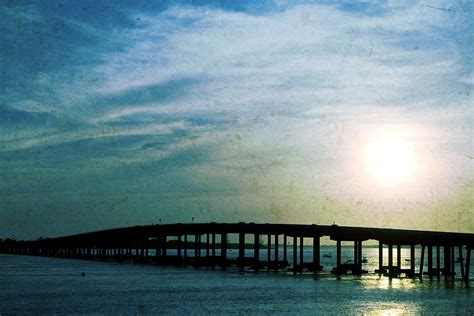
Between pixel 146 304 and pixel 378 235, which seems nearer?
pixel 146 304

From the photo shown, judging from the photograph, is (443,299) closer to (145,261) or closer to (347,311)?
(347,311)

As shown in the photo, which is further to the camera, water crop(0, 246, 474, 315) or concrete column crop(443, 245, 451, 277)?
concrete column crop(443, 245, 451, 277)

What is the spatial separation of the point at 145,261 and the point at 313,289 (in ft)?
368

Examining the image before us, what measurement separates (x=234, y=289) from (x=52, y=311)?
2733 centimetres

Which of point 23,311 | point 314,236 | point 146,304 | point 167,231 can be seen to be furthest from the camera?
point 167,231

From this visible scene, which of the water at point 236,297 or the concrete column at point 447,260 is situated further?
the concrete column at point 447,260

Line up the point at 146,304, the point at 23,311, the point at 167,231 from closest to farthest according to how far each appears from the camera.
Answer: the point at 23,311, the point at 146,304, the point at 167,231

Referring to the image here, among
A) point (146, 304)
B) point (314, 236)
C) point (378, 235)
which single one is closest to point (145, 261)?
point (314, 236)

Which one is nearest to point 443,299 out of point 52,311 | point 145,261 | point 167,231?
point 52,311

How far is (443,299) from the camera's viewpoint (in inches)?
2749

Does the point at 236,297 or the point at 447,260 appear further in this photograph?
the point at 447,260

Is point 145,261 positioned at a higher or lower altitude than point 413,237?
lower

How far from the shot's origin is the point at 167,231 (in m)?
174

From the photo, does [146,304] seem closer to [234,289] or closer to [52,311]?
[52,311]
